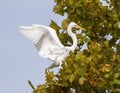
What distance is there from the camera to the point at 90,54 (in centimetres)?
1021

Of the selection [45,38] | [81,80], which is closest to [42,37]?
[45,38]

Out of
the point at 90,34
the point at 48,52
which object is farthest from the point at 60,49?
the point at 90,34

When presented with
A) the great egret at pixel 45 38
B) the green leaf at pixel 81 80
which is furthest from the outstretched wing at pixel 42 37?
the green leaf at pixel 81 80

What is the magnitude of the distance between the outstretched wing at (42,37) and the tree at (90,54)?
487 mm

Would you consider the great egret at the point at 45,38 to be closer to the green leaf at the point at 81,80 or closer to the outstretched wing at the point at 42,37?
the outstretched wing at the point at 42,37

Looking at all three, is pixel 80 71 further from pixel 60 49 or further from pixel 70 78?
pixel 60 49

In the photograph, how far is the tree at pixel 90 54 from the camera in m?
9.34

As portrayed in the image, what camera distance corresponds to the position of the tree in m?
9.34

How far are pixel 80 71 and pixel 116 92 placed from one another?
80 centimetres

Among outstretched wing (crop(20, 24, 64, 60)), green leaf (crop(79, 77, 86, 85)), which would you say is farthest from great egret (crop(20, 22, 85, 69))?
green leaf (crop(79, 77, 86, 85))

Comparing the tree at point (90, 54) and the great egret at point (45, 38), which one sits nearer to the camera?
the tree at point (90, 54)

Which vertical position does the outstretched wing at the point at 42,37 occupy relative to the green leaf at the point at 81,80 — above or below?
above

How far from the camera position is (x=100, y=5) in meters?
11.8

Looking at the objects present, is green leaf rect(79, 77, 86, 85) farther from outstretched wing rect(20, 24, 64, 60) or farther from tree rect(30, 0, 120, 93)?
outstretched wing rect(20, 24, 64, 60)
